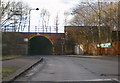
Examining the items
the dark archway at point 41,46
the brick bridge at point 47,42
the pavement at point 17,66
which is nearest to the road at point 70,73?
the pavement at point 17,66

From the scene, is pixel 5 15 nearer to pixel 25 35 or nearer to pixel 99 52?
pixel 99 52

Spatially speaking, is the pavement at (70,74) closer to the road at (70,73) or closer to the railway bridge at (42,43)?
the road at (70,73)

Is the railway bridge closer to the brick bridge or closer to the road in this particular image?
the brick bridge

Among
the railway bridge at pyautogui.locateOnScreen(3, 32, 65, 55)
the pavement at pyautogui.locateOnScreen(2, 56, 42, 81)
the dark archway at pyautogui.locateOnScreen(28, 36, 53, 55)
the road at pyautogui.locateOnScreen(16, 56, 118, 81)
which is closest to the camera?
the pavement at pyautogui.locateOnScreen(2, 56, 42, 81)

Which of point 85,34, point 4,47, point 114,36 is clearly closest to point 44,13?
point 85,34

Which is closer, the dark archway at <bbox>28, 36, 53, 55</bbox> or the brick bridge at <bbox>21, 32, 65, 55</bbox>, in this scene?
the brick bridge at <bbox>21, 32, 65, 55</bbox>

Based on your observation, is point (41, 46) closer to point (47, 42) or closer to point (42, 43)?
point (42, 43)

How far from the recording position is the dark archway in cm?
6662

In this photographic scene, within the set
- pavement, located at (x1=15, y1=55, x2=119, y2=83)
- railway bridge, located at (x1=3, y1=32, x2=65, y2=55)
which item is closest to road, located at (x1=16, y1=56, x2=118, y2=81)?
pavement, located at (x1=15, y1=55, x2=119, y2=83)

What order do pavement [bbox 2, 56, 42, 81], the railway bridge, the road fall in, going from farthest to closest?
the railway bridge < the road < pavement [bbox 2, 56, 42, 81]

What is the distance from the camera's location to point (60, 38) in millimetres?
62562

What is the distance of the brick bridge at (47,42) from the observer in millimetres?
60375

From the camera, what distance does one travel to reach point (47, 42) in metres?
67.9

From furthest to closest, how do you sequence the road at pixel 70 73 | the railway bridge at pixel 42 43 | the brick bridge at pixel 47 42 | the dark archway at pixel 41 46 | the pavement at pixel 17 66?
1. the dark archway at pixel 41 46
2. the brick bridge at pixel 47 42
3. the railway bridge at pixel 42 43
4. the road at pixel 70 73
5. the pavement at pixel 17 66
